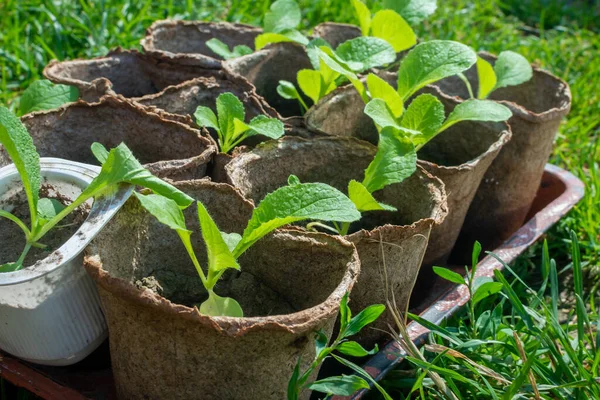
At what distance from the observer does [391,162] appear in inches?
57.6

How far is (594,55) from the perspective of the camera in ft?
10.5

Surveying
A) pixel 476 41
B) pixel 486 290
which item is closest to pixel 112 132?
pixel 486 290

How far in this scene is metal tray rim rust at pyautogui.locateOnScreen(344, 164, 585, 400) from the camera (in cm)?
139

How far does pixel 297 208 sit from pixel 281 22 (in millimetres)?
993

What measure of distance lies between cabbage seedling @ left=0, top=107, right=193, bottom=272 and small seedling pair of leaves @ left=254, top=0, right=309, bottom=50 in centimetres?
89

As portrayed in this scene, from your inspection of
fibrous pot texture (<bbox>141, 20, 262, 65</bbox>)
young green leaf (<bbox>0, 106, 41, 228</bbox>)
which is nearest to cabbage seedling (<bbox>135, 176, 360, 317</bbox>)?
young green leaf (<bbox>0, 106, 41, 228</bbox>)

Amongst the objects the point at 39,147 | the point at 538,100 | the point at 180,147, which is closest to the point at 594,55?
the point at 538,100

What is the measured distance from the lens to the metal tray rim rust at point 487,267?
4.56 ft

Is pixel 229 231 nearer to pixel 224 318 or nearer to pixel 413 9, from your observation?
pixel 224 318

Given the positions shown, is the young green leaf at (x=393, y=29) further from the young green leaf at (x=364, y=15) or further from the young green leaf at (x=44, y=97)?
the young green leaf at (x=44, y=97)

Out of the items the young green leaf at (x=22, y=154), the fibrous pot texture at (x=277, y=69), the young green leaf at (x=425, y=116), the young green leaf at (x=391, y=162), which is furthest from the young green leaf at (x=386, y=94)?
the young green leaf at (x=22, y=154)

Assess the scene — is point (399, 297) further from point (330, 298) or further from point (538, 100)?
point (538, 100)

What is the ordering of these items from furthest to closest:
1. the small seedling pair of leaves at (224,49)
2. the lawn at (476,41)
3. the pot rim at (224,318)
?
the lawn at (476,41), the small seedling pair of leaves at (224,49), the pot rim at (224,318)

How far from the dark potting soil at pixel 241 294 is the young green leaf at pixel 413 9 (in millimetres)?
982
